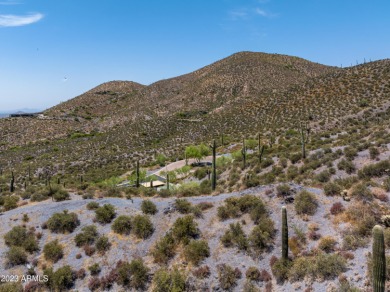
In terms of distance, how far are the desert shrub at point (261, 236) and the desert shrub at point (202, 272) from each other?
2.79 m

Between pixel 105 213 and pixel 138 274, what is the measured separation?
6.80 m

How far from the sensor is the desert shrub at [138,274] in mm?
16406

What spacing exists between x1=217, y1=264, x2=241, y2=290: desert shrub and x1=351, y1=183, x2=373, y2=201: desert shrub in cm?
866

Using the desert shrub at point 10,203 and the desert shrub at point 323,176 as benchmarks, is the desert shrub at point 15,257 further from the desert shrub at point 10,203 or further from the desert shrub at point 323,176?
the desert shrub at point 323,176

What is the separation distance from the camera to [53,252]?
19.2 meters

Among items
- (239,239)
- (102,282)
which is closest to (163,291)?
(102,282)

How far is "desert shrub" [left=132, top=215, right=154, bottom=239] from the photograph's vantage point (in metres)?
20.3

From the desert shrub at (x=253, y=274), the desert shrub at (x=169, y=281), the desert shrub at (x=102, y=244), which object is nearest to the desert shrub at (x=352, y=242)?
the desert shrub at (x=253, y=274)

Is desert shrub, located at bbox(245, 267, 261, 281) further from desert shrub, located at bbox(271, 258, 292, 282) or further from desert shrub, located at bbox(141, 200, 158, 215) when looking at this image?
desert shrub, located at bbox(141, 200, 158, 215)

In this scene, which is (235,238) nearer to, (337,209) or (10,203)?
(337,209)

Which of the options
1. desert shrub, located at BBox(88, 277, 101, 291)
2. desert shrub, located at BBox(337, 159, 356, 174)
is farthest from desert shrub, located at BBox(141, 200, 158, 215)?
desert shrub, located at BBox(337, 159, 356, 174)

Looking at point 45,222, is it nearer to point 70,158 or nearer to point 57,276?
point 57,276

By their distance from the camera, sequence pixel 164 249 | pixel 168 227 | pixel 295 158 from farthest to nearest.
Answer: pixel 295 158, pixel 168 227, pixel 164 249

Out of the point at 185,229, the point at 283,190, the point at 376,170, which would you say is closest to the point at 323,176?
the point at 376,170
